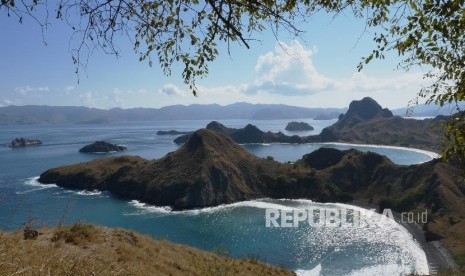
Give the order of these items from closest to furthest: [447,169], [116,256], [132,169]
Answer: [116,256]
[447,169]
[132,169]

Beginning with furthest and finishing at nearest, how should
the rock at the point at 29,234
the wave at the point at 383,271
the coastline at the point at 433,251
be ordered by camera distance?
the coastline at the point at 433,251
the wave at the point at 383,271
the rock at the point at 29,234

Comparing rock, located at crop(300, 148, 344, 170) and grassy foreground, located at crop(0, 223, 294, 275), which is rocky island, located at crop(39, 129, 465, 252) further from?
grassy foreground, located at crop(0, 223, 294, 275)

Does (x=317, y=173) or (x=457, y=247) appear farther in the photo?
(x=317, y=173)

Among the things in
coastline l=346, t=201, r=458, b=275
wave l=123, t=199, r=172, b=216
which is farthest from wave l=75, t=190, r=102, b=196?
coastline l=346, t=201, r=458, b=275

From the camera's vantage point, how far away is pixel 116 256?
15.5 m

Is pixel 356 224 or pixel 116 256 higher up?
pixel 116 256

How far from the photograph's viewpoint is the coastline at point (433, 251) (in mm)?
63862

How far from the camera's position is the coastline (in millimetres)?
63862

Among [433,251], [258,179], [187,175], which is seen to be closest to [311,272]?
[433,251]

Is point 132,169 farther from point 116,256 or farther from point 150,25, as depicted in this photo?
point 150,25

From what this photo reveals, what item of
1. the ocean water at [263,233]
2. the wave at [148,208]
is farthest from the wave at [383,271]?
the wave at [148,208]

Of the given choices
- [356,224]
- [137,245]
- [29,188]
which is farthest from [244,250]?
[29,188]

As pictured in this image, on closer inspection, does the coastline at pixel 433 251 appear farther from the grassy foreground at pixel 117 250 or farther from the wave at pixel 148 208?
the wave at pixel 148 208

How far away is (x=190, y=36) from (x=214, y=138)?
13386 cm
